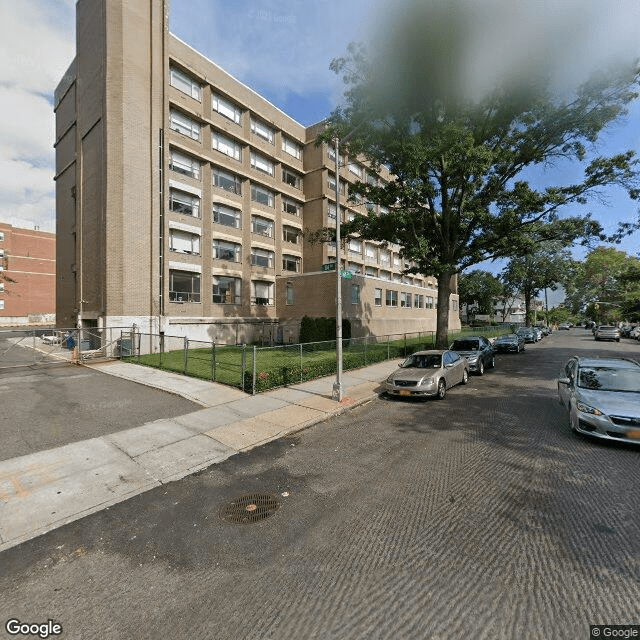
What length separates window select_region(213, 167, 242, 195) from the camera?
2661 centimetres

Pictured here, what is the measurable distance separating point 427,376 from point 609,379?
4.39 m

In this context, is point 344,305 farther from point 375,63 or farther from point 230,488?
point 230,488

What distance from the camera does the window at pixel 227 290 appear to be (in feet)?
86.6

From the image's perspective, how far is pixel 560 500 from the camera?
4.68m

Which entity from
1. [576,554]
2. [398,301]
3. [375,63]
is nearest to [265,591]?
[576,554]

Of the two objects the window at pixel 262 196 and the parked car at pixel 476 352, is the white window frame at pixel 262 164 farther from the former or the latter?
the parked car at pixel 476 352

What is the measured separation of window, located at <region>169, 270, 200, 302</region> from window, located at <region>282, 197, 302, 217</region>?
1227 cm

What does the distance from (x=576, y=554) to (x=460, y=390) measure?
28.8 ft

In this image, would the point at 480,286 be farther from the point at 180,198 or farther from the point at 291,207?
the point at 180,198

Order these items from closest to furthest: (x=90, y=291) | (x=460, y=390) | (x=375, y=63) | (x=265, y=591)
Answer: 1. (x=265, y=591)
2. (x=460, y=390)
3. (x=375, y=63)
4. (x=90, y=291)

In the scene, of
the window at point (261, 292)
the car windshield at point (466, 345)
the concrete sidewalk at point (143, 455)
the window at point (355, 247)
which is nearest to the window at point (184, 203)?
the window at point (261, 292)

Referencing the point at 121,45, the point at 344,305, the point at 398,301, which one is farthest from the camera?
the point at 398,301

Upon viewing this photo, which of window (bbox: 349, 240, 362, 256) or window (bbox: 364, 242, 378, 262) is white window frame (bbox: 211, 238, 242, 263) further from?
window (bbox: 364, 242, 378, 262)

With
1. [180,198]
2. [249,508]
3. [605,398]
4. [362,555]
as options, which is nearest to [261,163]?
[180,198]
